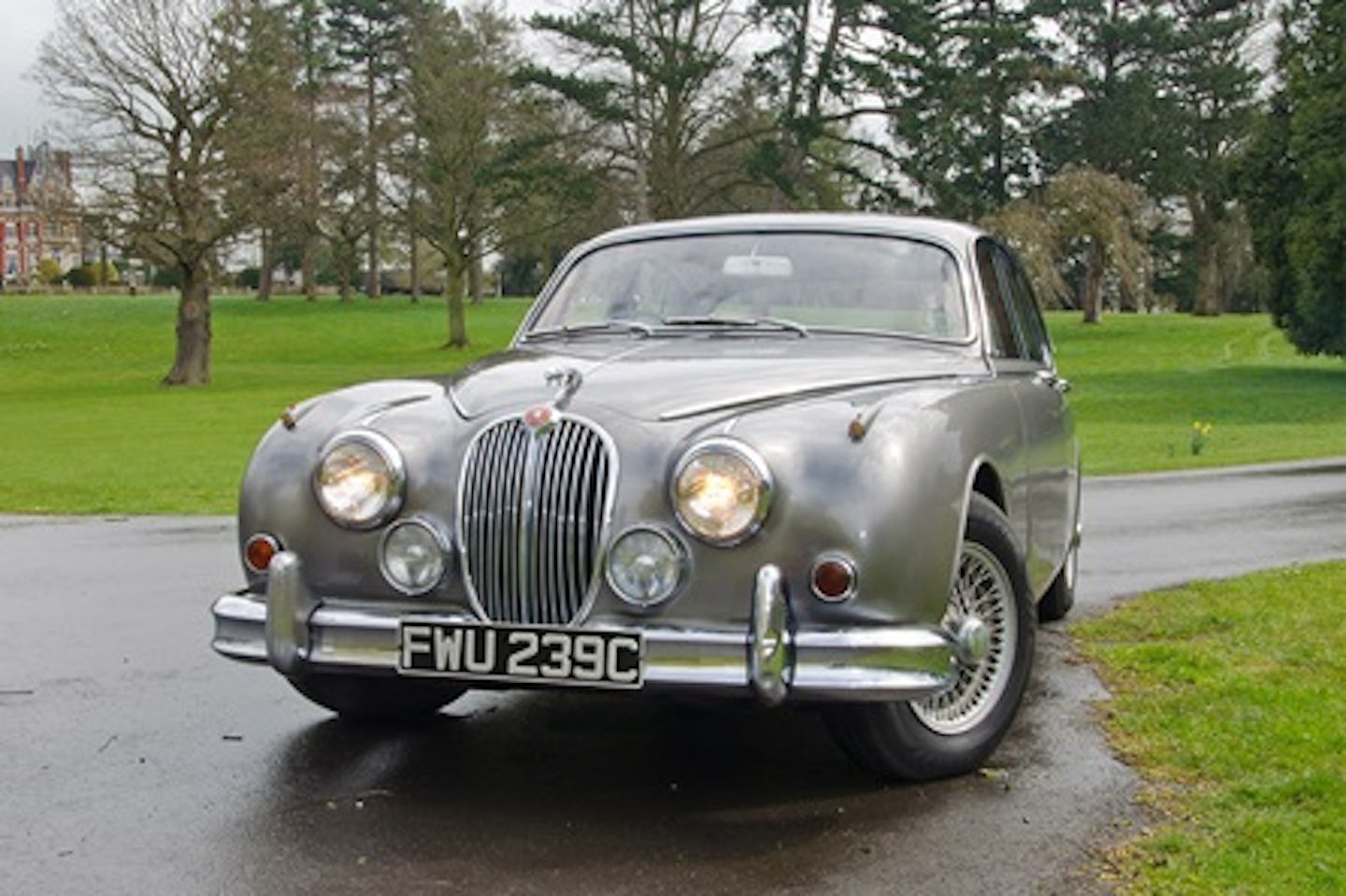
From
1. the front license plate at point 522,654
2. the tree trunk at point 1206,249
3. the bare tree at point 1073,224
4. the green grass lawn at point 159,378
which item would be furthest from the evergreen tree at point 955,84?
the front license plate at point 522,654

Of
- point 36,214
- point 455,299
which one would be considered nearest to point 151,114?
point 36,214

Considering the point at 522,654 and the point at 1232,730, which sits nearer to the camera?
the point at 522,654

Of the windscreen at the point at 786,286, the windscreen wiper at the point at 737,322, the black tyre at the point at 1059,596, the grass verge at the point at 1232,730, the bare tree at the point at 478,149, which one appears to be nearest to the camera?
the grass verge at the point at 1232,730

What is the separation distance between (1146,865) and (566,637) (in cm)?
160

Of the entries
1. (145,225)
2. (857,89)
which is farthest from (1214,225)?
(145,225)

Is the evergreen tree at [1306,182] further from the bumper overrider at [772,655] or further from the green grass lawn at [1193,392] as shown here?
the bumper overrider at [772,655]

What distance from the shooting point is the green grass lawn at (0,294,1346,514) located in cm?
1947

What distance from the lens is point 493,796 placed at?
14.9 ft

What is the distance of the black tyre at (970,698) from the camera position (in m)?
4.47

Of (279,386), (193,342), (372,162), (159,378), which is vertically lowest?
(159,378)

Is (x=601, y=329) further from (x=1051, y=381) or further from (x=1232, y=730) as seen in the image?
(x=1232, y=730)

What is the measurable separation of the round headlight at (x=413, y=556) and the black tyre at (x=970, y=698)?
3.95 feet

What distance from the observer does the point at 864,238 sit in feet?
19.5

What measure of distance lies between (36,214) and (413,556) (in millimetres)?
39565
